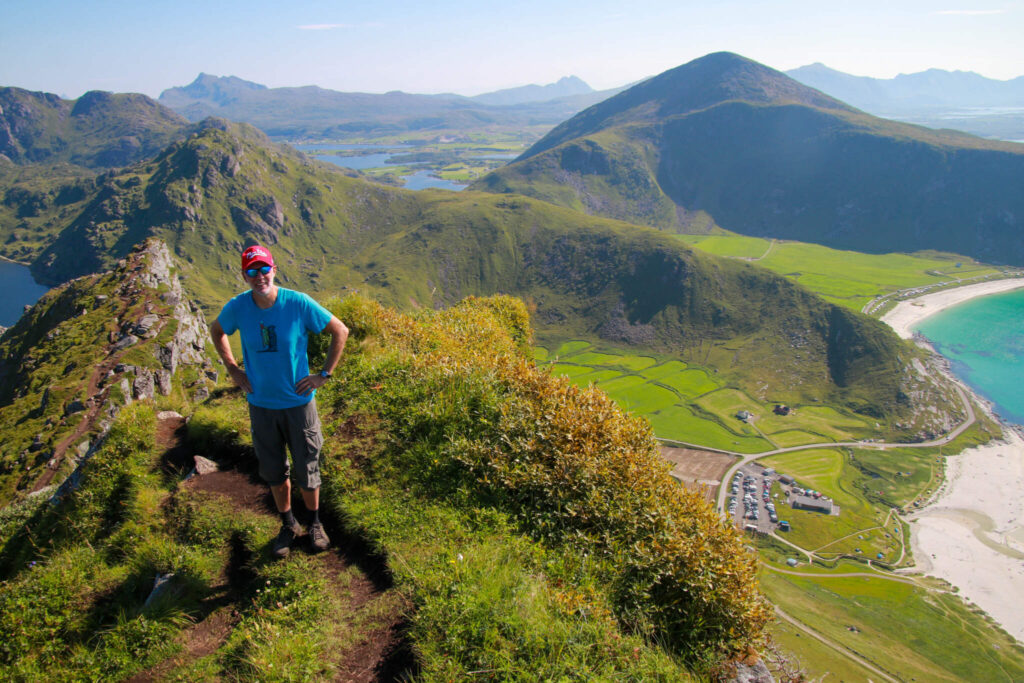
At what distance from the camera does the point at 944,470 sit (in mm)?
96562

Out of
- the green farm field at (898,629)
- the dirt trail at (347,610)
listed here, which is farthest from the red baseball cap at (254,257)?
the green farm field at (898,629)

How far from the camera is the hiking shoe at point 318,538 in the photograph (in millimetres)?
6426

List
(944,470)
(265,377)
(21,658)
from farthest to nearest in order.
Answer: (944,470) < (265,377) < (21,658)

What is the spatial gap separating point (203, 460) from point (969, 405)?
532 ft

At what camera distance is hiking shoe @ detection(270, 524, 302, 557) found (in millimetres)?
Answer: 6270

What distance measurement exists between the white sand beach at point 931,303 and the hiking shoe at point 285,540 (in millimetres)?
188626

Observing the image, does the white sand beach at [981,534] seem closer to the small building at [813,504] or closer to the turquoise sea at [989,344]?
the small building at [813,504]

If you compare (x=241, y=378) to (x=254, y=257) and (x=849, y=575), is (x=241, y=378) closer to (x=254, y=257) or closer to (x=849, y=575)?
(x=254, y=257)

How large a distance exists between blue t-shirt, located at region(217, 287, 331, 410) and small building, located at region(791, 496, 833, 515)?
9522cm

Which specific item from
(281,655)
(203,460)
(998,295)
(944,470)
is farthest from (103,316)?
(998,295)

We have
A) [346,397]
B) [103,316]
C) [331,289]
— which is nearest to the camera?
[346,397]

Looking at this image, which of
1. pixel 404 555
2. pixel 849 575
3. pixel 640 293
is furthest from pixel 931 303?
pixel 404 555

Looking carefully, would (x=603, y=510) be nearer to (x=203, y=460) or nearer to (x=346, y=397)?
(x=346, y=397)

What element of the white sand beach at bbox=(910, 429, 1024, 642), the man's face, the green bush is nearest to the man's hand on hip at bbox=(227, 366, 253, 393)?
the man's face
